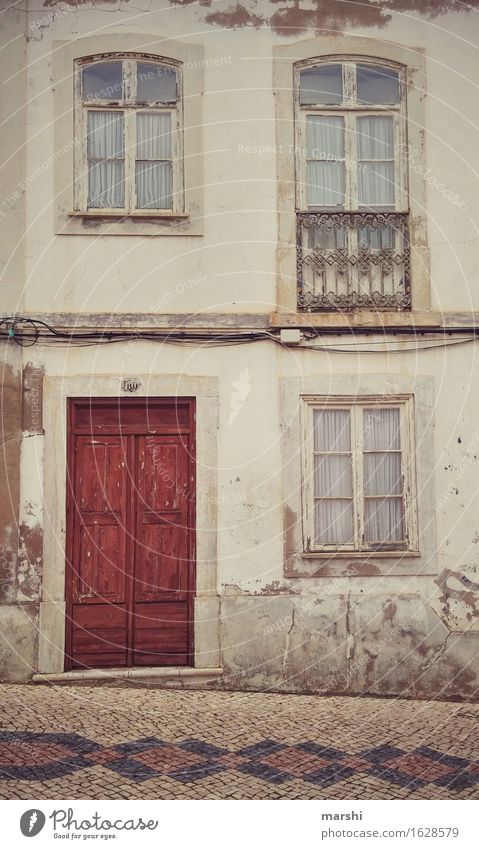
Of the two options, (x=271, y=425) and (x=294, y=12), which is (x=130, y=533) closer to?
(x=271, y=425)

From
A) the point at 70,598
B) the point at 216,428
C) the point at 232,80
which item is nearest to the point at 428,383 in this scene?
the point at 216,428

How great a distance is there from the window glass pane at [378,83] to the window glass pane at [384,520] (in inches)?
175

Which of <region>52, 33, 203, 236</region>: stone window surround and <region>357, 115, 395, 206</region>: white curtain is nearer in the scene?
<region>52, 33, 203, 236</region>: stone window surround

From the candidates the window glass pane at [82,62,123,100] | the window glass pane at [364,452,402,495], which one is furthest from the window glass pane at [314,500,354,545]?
the window glass pane at [82,62,123,100]

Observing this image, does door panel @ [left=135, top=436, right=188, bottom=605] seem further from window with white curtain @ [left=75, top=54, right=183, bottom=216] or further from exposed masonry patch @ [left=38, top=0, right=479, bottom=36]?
exposed masonry patch @ [left=38, top=0, right=479, bottom=36]

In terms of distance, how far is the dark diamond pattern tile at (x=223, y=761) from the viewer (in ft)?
19.4

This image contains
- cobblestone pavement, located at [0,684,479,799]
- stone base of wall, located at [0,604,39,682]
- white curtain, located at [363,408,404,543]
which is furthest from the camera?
white curtain, located at [363,408,404,543]

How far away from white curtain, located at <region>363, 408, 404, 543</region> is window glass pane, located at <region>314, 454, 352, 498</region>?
0.20 metres

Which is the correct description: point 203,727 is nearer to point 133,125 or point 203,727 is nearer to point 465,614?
point 465,614

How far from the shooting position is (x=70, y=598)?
8562 millimetres

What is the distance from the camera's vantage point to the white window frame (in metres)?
8.91

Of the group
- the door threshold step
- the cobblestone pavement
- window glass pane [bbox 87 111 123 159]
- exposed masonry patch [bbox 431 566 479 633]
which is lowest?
the cobblestone pavement

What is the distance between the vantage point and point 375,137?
9.05m

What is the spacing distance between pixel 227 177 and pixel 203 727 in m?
5.61
